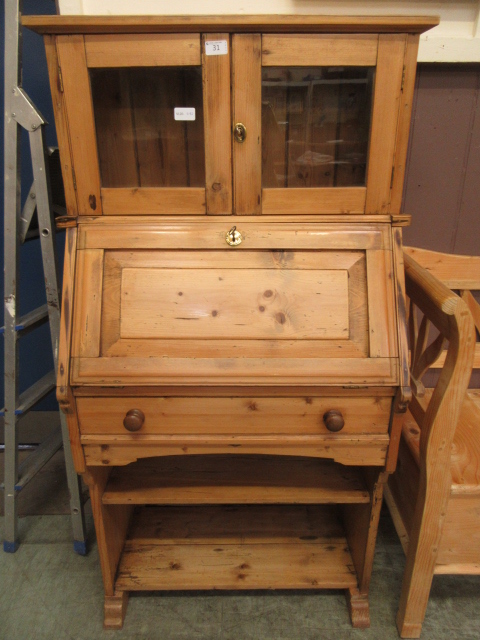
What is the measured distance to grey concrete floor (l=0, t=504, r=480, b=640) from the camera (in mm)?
1434

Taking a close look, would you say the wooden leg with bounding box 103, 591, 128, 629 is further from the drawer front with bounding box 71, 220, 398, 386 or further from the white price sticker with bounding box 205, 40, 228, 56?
the white price sticker with bounding box 205, 40, 228, 56

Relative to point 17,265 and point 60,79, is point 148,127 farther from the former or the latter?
point 17,265

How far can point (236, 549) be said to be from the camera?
161 cm

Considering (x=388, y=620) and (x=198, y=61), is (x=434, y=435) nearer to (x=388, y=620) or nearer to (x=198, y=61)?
(x=388, y=620)

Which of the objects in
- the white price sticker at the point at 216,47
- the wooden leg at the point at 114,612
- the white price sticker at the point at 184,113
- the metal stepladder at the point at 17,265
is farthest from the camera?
the wooden leg at the point at 114,612

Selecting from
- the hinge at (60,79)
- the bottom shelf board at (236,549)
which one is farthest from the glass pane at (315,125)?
the bottom shelf board at (236,549)

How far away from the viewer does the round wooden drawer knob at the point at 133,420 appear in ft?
3.89

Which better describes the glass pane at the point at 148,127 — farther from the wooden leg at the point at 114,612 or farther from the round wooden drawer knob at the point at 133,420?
the wooden leg at the point at 114,612

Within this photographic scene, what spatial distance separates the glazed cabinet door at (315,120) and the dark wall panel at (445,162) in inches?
23.0

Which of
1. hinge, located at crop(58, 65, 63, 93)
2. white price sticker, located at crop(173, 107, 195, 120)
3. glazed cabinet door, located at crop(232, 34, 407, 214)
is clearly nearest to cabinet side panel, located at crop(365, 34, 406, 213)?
glazed cabinet door, located at crop(232, 34, 407, 214)

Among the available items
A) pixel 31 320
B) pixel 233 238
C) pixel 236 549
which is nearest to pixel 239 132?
pixel 233 238

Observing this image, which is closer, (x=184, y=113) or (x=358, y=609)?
(x=184, y=113)

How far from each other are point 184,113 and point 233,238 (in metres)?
0.38

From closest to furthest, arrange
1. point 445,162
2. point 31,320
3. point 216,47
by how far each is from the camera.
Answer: point 216,47 < point 31,320 < point 445,162
